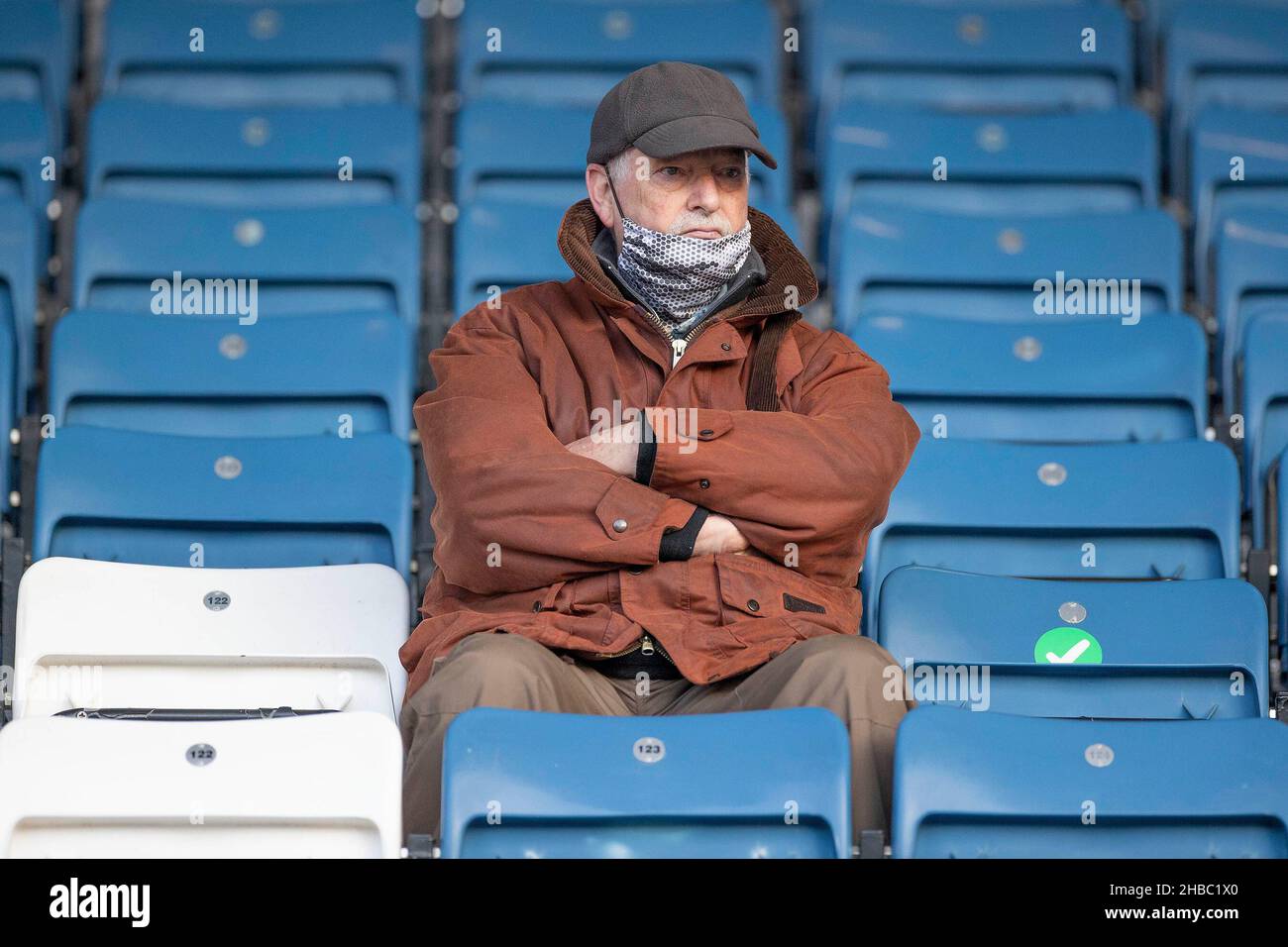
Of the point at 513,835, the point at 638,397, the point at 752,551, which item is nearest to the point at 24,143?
the point at 638,397

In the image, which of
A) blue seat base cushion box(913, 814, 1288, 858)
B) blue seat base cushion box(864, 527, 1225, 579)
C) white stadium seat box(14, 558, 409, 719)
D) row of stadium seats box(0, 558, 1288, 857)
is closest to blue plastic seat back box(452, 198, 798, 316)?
blue seat base cushion box(864, 527, 1225, 579)

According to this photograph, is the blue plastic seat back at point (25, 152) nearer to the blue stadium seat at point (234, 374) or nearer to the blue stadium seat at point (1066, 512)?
the blue stadium seat at point (234, 374)

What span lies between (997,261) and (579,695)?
1626mm

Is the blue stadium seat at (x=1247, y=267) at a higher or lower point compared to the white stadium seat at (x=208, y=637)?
higher

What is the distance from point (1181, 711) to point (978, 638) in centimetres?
31

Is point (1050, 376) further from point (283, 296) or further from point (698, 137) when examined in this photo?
point (283, 296)

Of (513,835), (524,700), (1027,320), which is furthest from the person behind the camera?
(1027,320)

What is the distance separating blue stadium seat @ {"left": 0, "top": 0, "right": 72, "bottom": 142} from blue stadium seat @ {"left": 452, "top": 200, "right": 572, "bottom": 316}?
1.09 m

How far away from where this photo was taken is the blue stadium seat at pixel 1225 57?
4.27 meters

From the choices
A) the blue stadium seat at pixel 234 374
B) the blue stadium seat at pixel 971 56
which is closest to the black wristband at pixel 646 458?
the blue stadium seat at pixel 234 374

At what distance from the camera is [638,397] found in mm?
2732

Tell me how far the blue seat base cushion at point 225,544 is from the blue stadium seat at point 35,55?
1.44m
